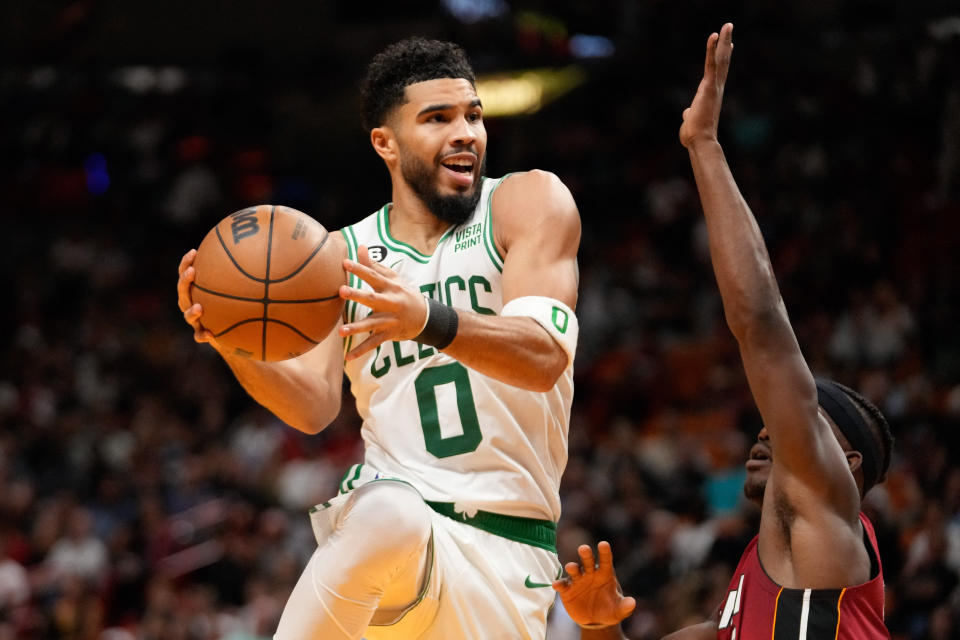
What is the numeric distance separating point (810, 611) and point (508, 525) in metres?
1.12

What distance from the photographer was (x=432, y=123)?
172 inches

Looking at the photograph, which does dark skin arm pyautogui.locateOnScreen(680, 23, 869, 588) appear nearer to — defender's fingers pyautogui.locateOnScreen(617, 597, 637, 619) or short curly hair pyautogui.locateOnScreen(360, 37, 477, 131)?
defender's fingers pyautogui.locateOnScreen(617, 597, 637, 619)

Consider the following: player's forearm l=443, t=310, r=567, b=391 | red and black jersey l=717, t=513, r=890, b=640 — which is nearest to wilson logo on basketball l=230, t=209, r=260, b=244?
player's forearm l=443, t=310, r=567, b=391

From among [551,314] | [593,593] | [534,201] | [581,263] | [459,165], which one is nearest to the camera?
[551,314]

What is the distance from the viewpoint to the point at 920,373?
9.38m

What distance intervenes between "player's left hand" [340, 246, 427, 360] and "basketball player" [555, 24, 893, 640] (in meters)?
0.86

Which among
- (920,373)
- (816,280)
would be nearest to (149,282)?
(816,280)

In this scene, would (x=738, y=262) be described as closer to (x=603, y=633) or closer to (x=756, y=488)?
(x=756, y=488)

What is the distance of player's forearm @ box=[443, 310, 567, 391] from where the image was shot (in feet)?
11.6

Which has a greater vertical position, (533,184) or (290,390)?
(533,184)

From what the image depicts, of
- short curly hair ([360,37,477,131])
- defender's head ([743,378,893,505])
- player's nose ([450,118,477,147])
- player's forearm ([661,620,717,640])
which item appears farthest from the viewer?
short curly hair ([360,37,477,131])

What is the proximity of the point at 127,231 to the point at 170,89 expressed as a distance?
2.81m

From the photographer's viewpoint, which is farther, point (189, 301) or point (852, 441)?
point (189, 301)

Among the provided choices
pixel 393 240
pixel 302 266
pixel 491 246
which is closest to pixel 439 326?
pixel 302 266
